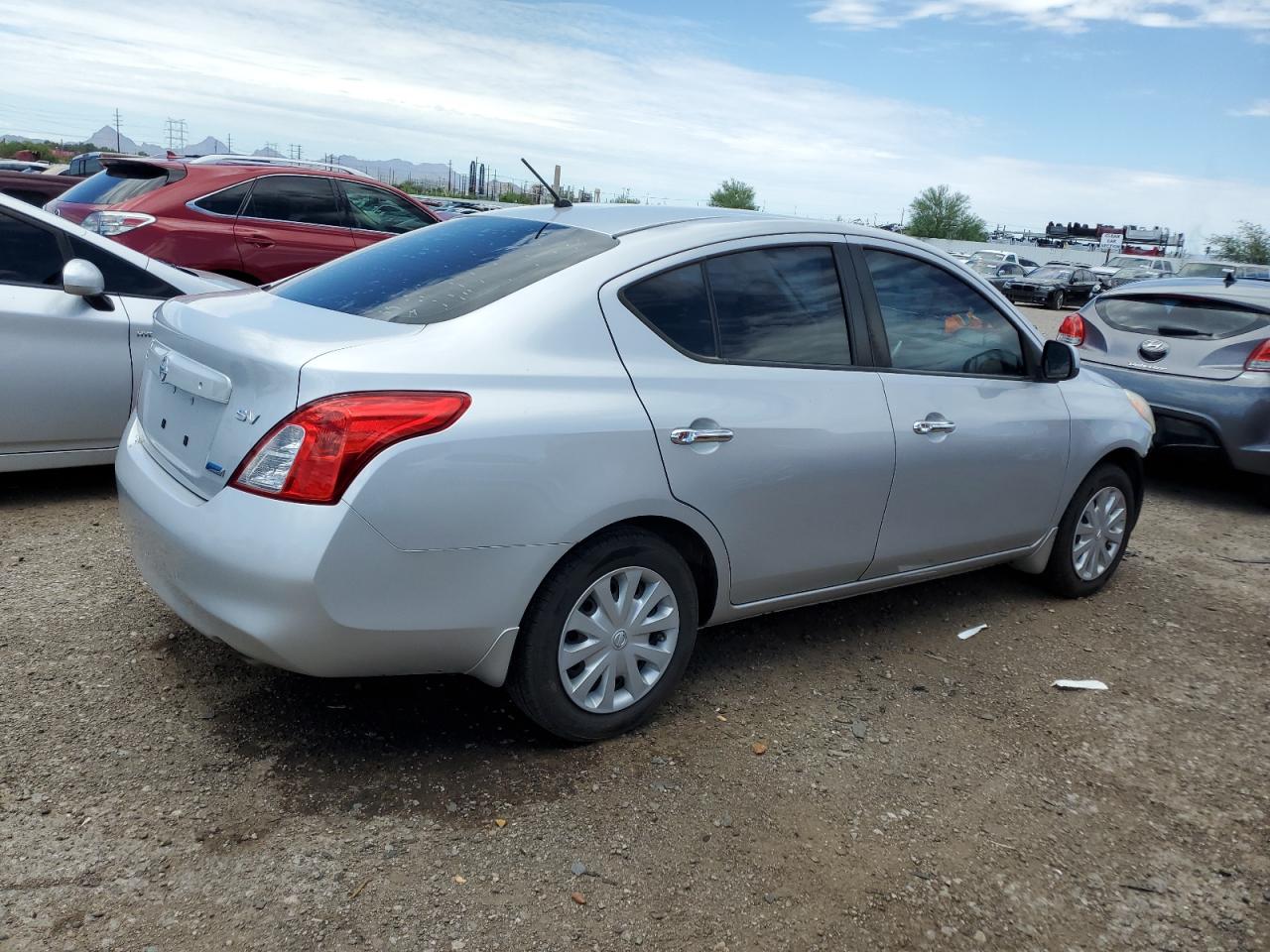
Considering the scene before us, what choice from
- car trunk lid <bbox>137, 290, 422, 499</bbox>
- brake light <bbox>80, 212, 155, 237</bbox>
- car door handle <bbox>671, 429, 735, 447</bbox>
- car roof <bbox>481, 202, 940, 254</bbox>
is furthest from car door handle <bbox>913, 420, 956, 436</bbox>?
brake light <bbox>80, 212, 155, 237</bbox>

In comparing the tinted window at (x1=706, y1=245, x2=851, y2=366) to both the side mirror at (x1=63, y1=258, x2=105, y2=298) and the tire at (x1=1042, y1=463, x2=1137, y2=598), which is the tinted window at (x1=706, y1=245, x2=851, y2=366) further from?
the side mirror at (x1=63, y1=258, x2=105, y2=298)

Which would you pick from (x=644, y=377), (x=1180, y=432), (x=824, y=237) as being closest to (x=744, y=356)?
(x=644, y=377)

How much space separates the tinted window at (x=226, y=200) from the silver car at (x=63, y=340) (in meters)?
3.37

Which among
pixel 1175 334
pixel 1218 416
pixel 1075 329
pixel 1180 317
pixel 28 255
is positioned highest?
pixel 1180 317

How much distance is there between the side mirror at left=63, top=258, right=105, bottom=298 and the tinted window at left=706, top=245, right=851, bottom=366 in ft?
10.3

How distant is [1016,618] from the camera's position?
490cm

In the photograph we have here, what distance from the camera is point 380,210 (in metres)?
10.2

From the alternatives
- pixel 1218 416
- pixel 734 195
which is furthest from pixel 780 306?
pixel 734 195

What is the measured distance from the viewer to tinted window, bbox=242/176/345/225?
29.7 feet

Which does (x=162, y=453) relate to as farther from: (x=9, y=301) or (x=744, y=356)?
(x=9, y=301)

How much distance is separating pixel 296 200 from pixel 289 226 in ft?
1.02

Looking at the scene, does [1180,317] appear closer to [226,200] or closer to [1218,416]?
[1218,416]

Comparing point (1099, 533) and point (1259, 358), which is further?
point (1259, 358)

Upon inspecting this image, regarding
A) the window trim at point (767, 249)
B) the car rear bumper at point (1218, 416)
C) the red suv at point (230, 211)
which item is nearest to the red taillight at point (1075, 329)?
the car rear bumper at point (1218, 416)
